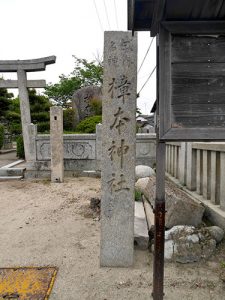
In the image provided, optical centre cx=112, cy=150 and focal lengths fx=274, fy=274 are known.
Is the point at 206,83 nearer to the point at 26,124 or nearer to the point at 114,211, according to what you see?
the point at 114,211

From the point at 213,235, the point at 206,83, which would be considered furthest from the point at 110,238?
the point at 206,83

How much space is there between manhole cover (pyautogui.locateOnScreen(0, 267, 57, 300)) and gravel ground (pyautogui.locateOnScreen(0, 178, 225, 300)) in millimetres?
98

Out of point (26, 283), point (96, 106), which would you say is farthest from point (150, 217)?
point (96, 106)

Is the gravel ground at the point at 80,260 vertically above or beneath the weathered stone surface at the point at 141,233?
beneath

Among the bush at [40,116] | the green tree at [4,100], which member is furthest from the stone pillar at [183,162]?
the green tree at [4,100]

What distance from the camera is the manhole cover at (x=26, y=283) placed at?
2.71 metres

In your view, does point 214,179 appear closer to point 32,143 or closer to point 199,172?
point 199,172

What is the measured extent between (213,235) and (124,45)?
2.67 metres

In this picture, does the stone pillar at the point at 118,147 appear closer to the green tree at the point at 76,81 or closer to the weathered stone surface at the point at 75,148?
the weathered stone surface at the point at 75,148

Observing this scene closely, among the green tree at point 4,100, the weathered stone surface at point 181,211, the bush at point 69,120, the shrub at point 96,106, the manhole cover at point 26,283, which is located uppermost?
the green tree at point 4,100

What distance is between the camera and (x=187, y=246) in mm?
3363

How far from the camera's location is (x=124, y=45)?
3199 millimetres

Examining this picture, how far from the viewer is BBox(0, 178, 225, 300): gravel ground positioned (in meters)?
2.79

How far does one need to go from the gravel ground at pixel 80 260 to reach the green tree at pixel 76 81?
2357 centimetres
